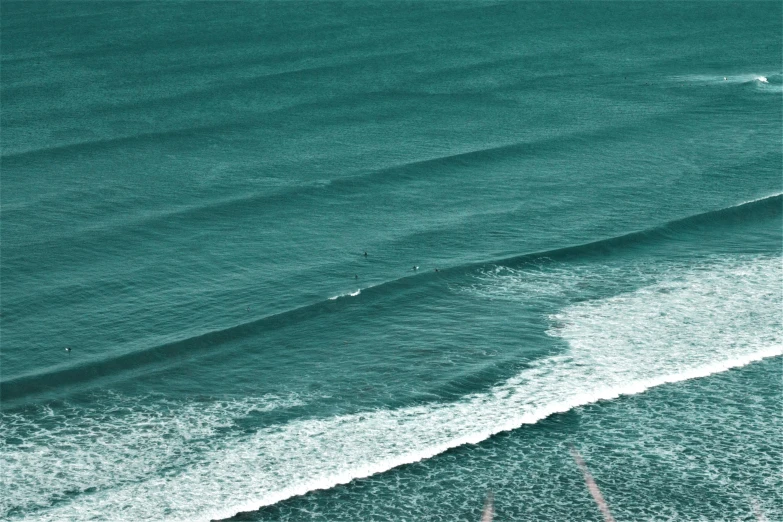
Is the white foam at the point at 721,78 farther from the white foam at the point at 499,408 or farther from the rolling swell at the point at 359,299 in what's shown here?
the white foam at the point at 499,408

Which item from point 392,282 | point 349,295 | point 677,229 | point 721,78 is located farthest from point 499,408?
point 721,78

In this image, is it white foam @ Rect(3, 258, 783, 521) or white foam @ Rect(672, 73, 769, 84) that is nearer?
white foam @ Rect(3, 258, 783, 521)

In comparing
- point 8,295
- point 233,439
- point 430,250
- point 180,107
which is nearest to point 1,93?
point 180,107

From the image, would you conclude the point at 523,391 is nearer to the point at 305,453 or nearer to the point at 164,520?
the point at 305,453

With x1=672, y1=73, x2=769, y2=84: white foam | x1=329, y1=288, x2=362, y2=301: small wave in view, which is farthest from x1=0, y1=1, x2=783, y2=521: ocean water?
x1=672, y1=73, x2=769, y2=84: white foam

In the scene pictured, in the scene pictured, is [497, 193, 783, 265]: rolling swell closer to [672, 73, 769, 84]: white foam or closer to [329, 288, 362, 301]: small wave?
[329, 288, 362, 301]: small wave

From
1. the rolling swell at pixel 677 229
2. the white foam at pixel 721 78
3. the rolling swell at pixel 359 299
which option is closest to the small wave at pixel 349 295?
the rolling swell at pixel 359 299
